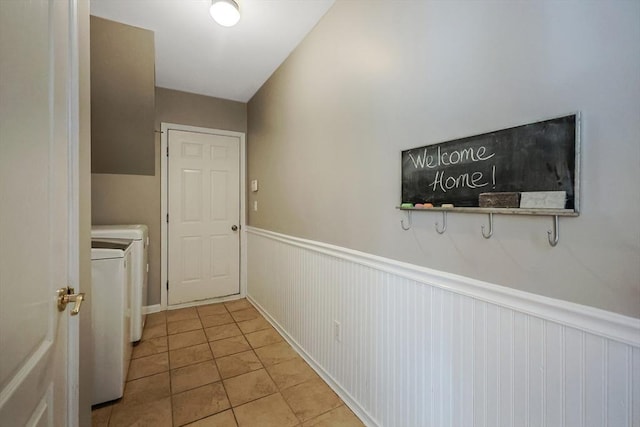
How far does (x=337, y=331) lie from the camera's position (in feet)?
5.65

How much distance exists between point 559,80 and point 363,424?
1.76m

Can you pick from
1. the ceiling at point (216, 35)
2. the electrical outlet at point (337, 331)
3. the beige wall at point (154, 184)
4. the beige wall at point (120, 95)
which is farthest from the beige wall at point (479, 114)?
the beige wall at point (154, 184)

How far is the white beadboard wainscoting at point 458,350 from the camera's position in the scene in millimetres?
726

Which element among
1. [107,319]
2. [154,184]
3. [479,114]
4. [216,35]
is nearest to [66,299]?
[107,319]

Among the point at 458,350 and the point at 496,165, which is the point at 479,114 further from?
the point at 458,350

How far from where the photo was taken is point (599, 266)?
0.72m

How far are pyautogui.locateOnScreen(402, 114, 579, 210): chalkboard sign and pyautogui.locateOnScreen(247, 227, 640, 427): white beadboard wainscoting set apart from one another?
329mm

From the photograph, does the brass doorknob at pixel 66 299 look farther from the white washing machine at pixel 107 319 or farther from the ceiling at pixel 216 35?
the ceiling at pixel 216 35

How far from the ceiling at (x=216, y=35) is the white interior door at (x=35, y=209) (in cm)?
124

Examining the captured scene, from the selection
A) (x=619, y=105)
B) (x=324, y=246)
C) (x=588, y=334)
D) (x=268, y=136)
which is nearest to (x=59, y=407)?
(x=324, y=246)

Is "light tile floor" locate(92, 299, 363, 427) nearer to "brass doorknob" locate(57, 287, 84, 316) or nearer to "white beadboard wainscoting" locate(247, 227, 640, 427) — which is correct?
"white beadboard wainscoting" locate(247, 227, 640, 427)

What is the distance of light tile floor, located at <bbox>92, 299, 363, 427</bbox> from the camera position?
5.01ft

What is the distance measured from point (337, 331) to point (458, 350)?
82 centimetres

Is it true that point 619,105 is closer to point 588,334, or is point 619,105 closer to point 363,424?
point 588,334
